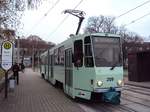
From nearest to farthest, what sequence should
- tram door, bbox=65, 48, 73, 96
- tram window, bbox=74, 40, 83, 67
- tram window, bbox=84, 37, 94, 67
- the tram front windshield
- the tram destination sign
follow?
the tram front windshield < tram window, bbox=84, 37, 94, 67 < tram window, bbox=74, 40, 83, 67 < tram door, bbox=65, 48, 73, 96 < the tram destination sign

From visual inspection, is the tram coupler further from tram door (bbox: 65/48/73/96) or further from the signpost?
the signpost

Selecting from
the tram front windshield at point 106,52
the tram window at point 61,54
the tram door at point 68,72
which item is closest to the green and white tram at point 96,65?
the tram front windshield at point 106,52

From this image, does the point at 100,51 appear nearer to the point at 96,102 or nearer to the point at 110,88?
the point at 110,88

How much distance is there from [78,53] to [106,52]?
1.36 meters

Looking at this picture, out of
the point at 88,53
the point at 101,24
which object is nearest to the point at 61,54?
the point at 88,53

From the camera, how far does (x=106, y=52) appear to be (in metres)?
14.3

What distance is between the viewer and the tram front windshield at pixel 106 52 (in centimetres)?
1418

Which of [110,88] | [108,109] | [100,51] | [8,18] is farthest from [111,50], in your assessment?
[8,18]

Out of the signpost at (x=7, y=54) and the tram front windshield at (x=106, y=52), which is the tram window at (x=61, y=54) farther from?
the tram front windshield at (x=106, y=52)

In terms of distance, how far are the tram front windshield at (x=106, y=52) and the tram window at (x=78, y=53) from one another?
90 cm

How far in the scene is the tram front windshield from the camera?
14.2m

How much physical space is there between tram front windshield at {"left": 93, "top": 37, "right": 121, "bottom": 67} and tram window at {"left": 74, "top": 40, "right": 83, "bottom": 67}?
902 millimetres

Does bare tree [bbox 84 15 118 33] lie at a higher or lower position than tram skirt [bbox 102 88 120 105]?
higher

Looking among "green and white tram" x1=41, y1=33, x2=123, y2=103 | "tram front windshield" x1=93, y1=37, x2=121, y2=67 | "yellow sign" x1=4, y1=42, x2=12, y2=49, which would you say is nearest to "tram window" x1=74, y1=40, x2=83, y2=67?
"green and white tram" x1=41, y1=33, x2=123, y2=103
